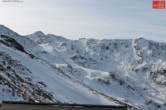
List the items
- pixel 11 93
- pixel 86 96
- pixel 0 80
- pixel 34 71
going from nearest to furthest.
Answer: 1. pixel 11 93
2. pixel 0 80
3. pixel 34 71
4. pixel 86 96

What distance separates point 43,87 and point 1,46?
22.3 meters

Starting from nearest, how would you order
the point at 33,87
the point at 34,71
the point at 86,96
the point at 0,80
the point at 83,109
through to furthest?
1. the point at 83,109
2. the point at 0,80
3. the point at 33,87
4. the point at 34,71
5. the point at 86,96

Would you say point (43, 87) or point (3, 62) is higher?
point (3, 62)

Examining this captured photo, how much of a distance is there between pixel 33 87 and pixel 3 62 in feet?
34.2

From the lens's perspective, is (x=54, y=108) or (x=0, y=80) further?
(x=0, y=80)

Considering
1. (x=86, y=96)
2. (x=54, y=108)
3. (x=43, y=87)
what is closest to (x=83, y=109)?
(x=54, y=108)

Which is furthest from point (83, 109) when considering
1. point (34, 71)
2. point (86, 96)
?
point (86, 96)

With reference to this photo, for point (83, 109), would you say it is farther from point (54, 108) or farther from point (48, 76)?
point (48, 76)

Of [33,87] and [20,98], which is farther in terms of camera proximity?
[33,87]

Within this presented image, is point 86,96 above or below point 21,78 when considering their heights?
below

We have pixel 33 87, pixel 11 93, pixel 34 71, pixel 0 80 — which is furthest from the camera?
pixel 34 71

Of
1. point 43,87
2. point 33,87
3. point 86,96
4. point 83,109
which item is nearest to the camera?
point 83,109

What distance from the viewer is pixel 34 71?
113938mm

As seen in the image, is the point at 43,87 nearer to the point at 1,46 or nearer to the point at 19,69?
the point at 19,69
